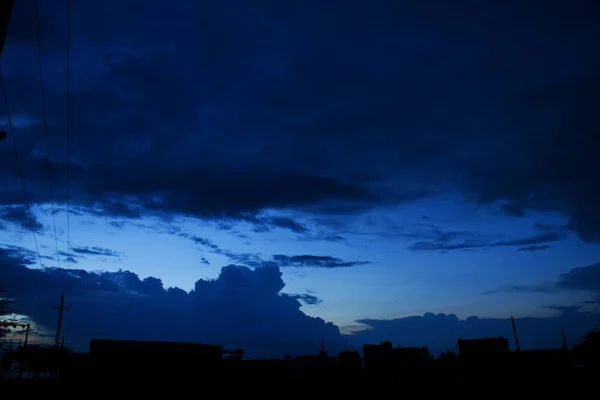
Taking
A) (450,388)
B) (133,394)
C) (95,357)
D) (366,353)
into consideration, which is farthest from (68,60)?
(366,353)

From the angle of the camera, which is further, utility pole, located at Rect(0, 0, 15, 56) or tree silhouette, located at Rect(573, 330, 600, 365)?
tree silhouette, located at Rect(573, 330, 600, 365)

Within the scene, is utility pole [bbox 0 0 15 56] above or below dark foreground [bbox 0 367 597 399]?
above

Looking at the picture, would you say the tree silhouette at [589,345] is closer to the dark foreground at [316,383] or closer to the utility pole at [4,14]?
the dark foreground at [316,383]

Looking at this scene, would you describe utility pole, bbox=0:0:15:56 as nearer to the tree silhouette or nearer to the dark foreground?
the dark foreground

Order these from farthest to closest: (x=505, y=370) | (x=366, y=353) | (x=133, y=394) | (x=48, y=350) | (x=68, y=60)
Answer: (x=48, y=350) < (x=366, y=353) < (x=505, y=370) < (x=133, y=394) < (x=68, y=60)

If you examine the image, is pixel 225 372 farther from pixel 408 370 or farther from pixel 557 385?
pixel 557 385

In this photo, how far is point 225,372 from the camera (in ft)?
130

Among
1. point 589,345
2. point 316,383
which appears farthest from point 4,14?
point 589,345

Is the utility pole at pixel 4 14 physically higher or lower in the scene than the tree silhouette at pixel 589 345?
higher

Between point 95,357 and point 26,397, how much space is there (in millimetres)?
7022

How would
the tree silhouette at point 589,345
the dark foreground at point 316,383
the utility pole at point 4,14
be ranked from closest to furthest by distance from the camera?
1. the utility pole at point 4,14
2. the dark foreground at point 316,383
3. the tree silhouette at point 589,345

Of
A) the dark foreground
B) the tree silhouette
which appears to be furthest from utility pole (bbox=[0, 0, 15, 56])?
the tree silhouette

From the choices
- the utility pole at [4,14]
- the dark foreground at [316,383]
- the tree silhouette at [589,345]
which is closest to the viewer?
the utility pole at [4,14]

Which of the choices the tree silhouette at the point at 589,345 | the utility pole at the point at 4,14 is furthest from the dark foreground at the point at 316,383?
the utility pole at the point at 4,14
